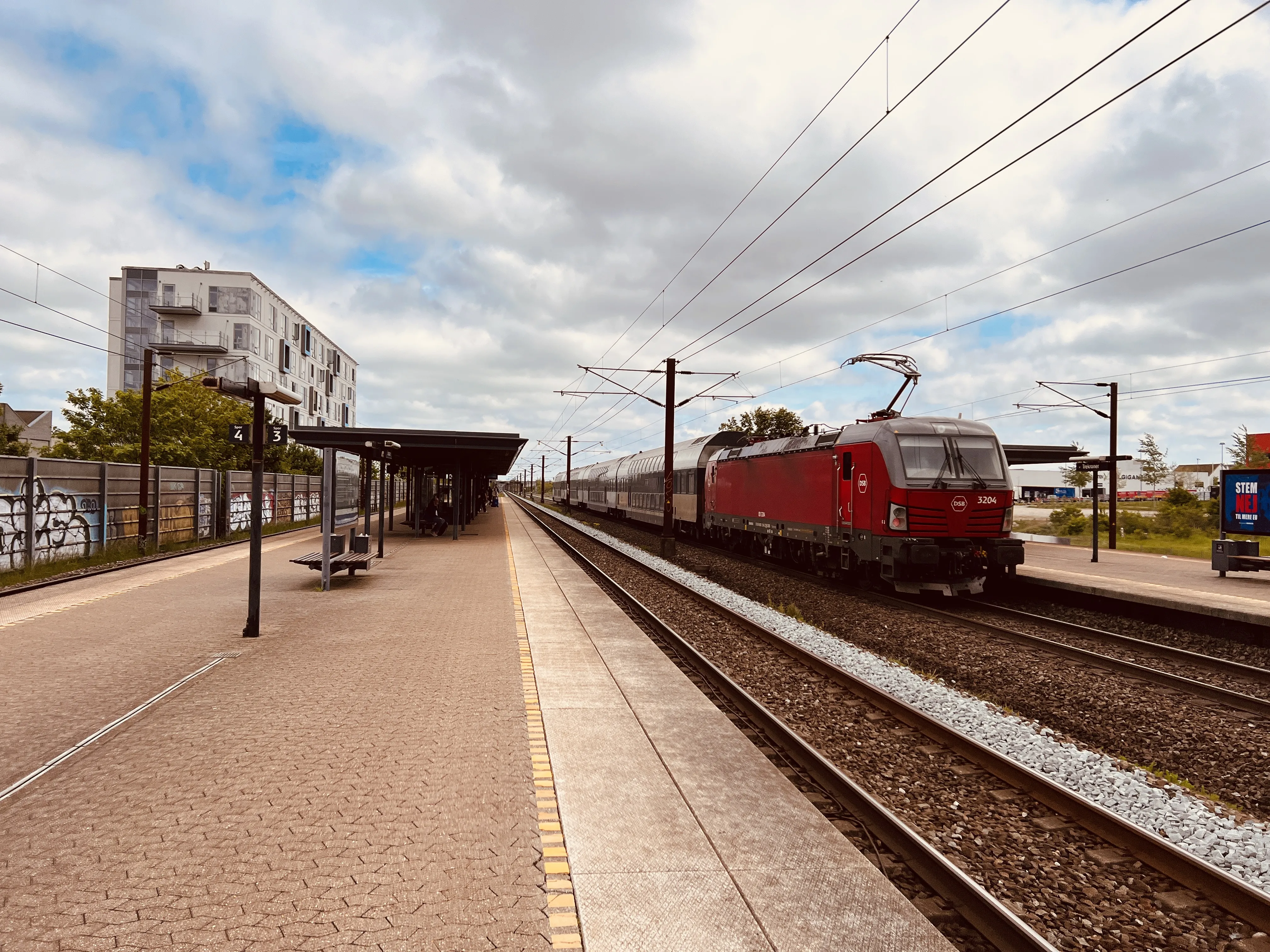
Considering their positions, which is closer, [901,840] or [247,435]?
[901,840]

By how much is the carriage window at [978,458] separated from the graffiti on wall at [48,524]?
59.8 ft

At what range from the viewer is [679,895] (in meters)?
3.68

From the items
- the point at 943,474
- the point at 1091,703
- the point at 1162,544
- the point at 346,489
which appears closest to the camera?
the point at 1091,703

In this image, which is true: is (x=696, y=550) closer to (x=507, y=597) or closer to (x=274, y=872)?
(x=507, y=597)

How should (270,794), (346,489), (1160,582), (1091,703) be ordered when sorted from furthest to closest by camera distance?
(1160,582) → (346,489) → (1091,703) → (270,794)

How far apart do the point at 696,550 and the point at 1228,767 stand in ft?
67.3

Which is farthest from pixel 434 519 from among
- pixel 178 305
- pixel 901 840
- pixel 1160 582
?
pixel 178 305

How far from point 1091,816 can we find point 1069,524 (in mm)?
35904

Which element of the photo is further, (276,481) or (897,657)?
(276,481)

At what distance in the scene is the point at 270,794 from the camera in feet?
15.5

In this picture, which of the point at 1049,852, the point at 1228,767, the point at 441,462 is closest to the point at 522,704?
the point at 1049,852

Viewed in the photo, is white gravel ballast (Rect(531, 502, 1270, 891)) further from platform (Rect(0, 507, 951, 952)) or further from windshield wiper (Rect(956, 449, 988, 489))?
windshield wiper (Rect(956, 449, 988, 489))

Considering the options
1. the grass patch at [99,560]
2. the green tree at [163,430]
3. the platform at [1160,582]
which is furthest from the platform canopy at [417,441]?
the platform at [1160,582]

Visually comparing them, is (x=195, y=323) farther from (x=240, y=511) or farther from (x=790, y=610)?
(x=790, y=610)
